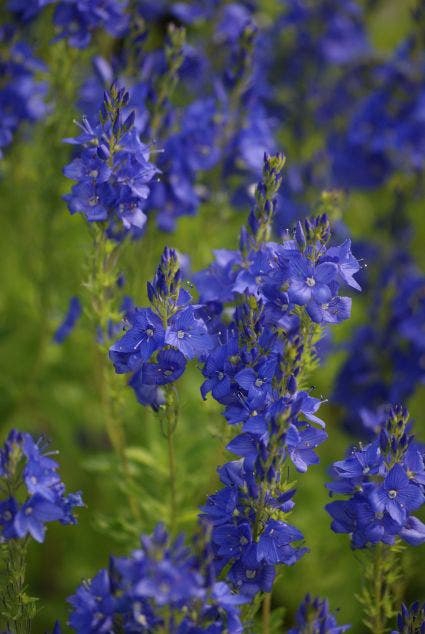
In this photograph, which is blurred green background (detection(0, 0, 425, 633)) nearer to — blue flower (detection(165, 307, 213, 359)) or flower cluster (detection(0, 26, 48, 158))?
flower cluster (detection(0, 26, 48, 158))

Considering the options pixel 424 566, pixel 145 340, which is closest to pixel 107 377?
pixel 145 340

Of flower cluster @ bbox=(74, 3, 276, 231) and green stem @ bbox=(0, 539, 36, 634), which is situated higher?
flower cluster @ bbox=(74, 3, 276, 231)

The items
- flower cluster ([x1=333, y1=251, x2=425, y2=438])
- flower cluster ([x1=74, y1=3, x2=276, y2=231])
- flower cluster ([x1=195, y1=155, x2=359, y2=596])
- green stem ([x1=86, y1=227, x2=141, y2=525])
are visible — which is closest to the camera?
flower cluster ([x1=195, y1=155, x2=359, y2=596])

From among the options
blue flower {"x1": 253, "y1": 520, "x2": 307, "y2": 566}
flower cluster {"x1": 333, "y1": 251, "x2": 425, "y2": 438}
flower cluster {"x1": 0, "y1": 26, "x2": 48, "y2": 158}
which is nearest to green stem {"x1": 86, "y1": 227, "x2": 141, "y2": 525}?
blue flower {"x1": 253, "y1": 520, "x2": 307, "y2": 566}

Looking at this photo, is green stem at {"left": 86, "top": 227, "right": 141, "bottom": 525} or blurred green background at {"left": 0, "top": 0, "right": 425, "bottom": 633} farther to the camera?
blurred green background at {"left": 0, "top": 0, "right": 425, "bottom": 633}

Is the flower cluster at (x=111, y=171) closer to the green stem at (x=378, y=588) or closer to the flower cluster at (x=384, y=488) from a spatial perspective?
the flower cluster at (x=384, y=488)

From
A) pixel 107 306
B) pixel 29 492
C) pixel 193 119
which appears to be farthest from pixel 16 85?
pixel 29 492

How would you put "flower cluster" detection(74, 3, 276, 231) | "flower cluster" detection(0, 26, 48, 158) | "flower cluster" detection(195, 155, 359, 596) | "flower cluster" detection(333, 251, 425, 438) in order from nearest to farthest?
1. "flower cluster" detection(195, 155, 359, 596)
2. "flower cluster" detection(74, 3, 276, 231)
3. "flower cluster" detection(0, 26, 48, 158)
4. "flower cluster" detection(333, 251, 425, 438)

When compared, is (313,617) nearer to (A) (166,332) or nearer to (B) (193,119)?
(A) (166,332)
